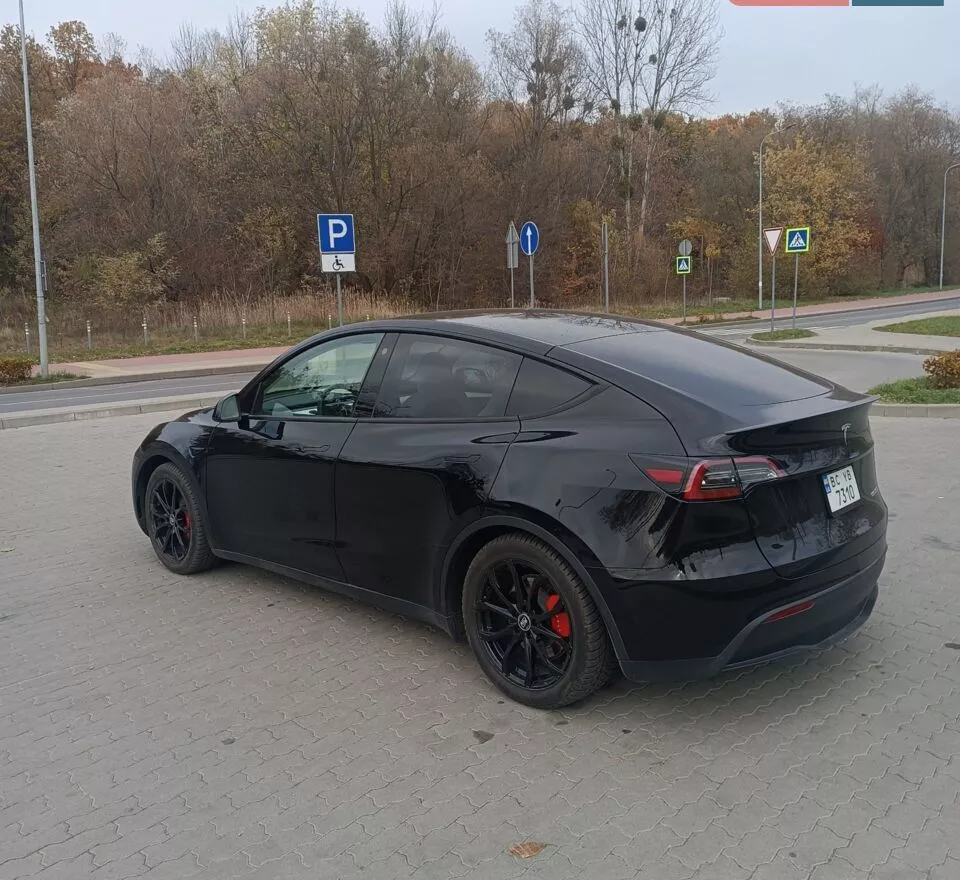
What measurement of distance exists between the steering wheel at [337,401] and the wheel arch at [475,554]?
3.24ft

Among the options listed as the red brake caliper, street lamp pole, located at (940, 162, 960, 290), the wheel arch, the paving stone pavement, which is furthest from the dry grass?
street lamp pole, located at (940, 162, 960, 290)

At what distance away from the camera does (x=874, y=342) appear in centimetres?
2047

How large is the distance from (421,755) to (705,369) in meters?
1.99

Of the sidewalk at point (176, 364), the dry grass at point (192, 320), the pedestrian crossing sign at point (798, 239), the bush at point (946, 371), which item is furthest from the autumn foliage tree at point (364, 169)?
the bush at point (946, 371)

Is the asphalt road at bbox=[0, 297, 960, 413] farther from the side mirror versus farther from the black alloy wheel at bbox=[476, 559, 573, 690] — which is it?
the black alloy wheel at bbox=[476, 559, 573, 690]

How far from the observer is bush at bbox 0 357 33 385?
1997 centimetres

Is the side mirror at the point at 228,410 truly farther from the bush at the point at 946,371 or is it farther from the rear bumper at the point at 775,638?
the bush at the point at 946,371

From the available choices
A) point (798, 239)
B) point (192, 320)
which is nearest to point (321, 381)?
point (798, 239)

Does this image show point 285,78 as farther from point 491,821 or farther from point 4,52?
point 491,821

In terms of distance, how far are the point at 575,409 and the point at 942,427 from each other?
8.19m

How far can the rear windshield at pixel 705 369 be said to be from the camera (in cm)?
355

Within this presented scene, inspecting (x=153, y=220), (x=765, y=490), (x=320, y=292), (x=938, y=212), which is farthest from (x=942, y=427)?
(x=938, y=212)

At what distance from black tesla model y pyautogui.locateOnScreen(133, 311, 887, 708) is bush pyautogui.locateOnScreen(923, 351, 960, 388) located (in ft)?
29.4

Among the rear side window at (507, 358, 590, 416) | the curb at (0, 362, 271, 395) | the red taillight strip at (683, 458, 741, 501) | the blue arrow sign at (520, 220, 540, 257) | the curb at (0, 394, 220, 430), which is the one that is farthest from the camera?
the blue arrow sign at (520, 220, 540, 257)
